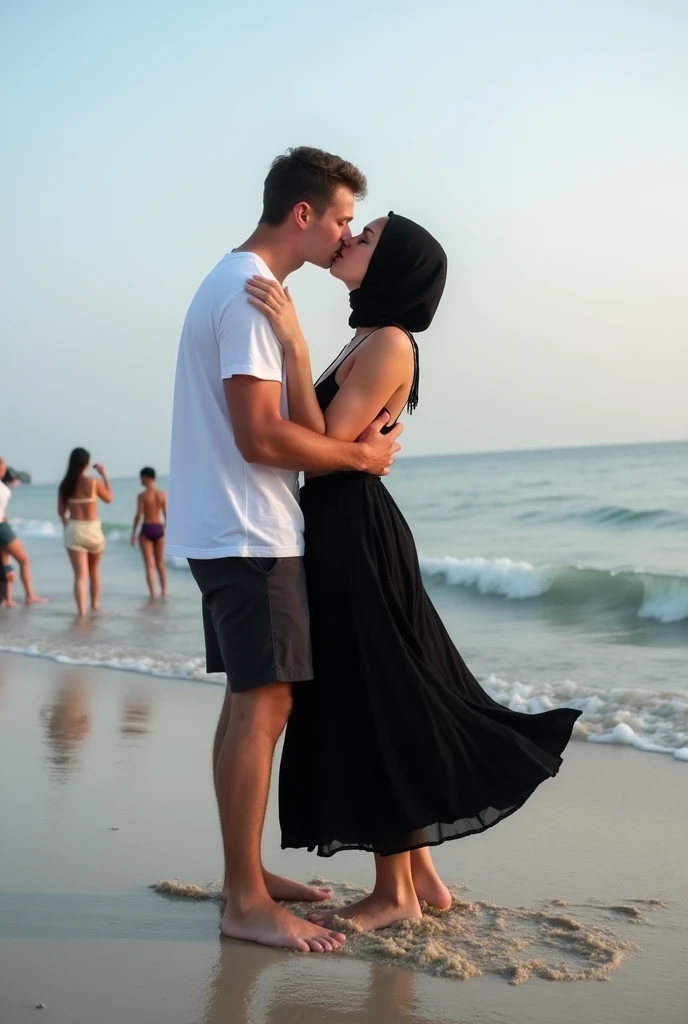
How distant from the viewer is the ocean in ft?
23.0

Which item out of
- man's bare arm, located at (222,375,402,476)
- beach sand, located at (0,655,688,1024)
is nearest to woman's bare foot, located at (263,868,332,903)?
beach sand, located at (0,655,688,1024)

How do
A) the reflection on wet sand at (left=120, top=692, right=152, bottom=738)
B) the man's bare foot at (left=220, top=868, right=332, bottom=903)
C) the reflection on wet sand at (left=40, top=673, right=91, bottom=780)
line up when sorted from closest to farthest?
the man's bare foot at (left=220, top=868, right=332, bottom=903), the reflection on wet sand at (left=40, top=673, right=91, bottom=780), the reflection on wet sand at (left=120, top=692, right=152, bottom=738)

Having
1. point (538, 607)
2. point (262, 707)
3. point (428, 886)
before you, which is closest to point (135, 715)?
point (428, 886)

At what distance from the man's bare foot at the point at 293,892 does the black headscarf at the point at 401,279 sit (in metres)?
1.61

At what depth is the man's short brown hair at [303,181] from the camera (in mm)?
3105

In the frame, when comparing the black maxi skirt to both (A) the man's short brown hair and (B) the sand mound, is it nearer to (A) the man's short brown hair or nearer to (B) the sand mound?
(B) the sand mound

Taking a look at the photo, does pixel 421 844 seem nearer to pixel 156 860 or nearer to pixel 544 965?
pixel 544 965

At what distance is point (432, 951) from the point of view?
289 cm

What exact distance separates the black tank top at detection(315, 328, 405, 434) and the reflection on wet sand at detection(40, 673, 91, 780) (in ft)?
7.41

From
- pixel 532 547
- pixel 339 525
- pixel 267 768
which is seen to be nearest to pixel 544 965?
pixel 267 768

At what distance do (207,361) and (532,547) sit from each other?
17.3 m

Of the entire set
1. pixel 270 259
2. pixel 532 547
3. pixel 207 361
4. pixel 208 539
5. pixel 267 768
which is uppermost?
pixel 270 259

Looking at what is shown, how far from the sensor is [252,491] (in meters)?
3.00

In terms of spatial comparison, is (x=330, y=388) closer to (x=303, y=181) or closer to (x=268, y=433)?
(x=268, y=433)
